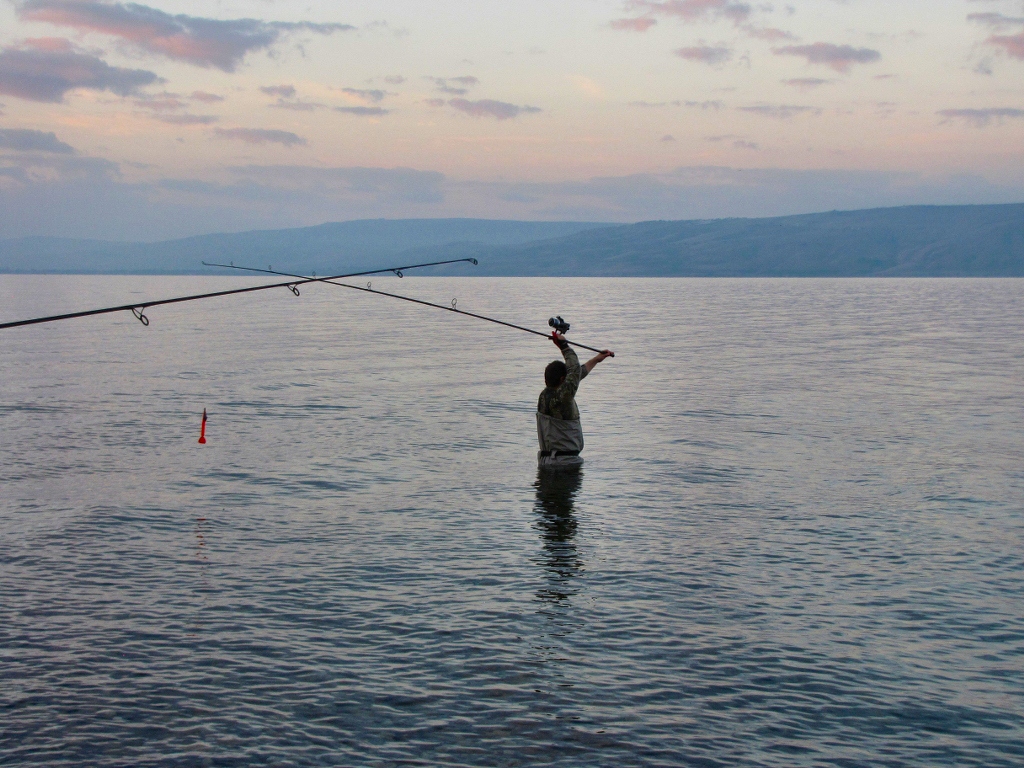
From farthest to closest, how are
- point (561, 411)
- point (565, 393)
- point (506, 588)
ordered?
point (561, 411)
point (565, 393)
point (506, 588)

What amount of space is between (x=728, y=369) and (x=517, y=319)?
158 ft

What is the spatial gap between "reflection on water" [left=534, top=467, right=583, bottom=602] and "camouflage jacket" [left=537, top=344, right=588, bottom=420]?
1227 mm

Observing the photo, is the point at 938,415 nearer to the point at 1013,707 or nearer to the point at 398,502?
the point at 398,502

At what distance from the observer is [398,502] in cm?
1777

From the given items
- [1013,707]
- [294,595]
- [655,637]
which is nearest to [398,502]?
[294,595]

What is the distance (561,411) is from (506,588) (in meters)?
7.50

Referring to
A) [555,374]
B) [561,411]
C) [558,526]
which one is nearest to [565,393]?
[555,374]

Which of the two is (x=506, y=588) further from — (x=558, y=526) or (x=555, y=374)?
Answer: (x=555, y=374)

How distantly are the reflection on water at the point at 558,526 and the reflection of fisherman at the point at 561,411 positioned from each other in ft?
0.99

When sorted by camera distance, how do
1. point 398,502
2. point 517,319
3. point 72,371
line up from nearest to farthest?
point 398,502
point 72,371
point 517,319

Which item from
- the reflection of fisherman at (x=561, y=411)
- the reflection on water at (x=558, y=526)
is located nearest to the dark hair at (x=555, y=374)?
the reflection of fisherman at (x=561, y=411)

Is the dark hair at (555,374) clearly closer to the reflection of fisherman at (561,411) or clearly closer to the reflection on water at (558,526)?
the reflection of fisherman at (561,411)

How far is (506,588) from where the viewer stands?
12.9 metres

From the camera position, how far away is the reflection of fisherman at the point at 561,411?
19.4m
